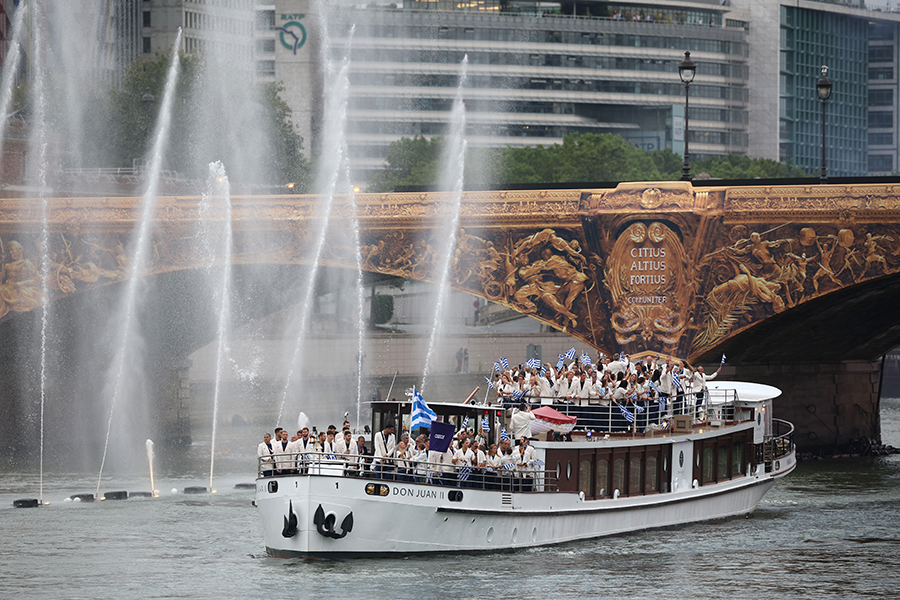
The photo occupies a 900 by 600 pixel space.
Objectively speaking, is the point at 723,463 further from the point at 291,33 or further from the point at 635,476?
the point at 291,33

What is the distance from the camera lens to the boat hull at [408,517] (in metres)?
34.4

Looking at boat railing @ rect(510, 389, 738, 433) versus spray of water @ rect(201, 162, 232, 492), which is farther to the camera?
spray of water @ rect(201, 162, 232, 492)

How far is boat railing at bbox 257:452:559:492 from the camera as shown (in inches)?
1358

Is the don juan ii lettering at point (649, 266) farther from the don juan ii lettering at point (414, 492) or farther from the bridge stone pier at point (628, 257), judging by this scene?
the don juan ii lettering at point (414, 492)

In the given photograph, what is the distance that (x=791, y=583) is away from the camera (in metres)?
34.5

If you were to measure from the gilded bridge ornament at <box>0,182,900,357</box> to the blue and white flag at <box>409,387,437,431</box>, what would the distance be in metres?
20.7

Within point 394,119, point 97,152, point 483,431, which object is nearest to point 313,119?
point 394,119

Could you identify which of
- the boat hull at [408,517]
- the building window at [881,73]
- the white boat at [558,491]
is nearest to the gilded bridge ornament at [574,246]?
the white boat at [558,491]

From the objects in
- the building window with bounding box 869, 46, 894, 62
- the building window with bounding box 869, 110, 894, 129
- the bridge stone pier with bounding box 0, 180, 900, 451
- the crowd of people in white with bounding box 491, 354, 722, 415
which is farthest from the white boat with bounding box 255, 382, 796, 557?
the building window with bounding box 869, 46, 894, 62

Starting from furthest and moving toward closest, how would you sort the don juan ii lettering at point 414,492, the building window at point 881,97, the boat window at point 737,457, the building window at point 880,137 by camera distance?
the building window at point 880,137
the building window at point 881,97
the boat window at point 737,457
the don juan ii lettering at point 414,492

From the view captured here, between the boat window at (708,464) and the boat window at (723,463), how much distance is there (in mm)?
425

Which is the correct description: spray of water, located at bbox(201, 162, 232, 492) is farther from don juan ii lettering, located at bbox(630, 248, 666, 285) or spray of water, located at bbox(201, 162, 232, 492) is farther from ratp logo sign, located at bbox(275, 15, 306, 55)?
ratp logo sign, located at bbox(275, 15, 306, 55)

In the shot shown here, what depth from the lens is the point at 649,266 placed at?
55562 millimetres

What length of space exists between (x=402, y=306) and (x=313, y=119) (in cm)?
2566
